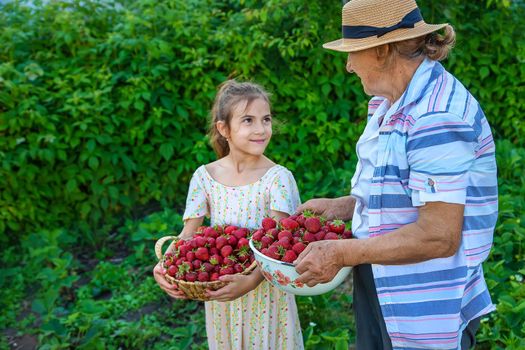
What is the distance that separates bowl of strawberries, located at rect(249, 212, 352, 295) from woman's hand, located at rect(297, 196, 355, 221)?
147mm

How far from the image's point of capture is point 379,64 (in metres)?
1.98

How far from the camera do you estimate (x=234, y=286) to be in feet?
8.02

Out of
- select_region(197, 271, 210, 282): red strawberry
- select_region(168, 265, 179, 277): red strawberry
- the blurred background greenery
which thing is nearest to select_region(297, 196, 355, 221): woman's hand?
select_region(197, 271, 210, 282): red strawberry

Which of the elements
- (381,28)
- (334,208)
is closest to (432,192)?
(381,28)

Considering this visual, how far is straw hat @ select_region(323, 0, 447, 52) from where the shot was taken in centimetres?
190

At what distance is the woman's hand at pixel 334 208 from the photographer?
2.48 meters

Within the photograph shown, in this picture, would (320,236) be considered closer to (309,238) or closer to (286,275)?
(309,238)

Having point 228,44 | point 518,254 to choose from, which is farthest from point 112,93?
point 518,254

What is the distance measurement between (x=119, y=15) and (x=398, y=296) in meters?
4.19

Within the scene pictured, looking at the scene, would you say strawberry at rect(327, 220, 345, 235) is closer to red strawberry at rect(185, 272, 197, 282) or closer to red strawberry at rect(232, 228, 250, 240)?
red strawberry at rect(232, 228, 250, 240)

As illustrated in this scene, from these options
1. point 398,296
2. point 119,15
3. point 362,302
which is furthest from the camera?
point 119,15

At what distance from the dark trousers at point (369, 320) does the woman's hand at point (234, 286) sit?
0.42 metres

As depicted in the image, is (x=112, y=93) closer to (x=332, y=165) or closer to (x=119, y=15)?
(x=119, y=15)

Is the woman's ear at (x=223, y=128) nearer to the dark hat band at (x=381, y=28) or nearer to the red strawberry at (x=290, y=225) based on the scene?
the red strawberry at (x=290, y=225)
